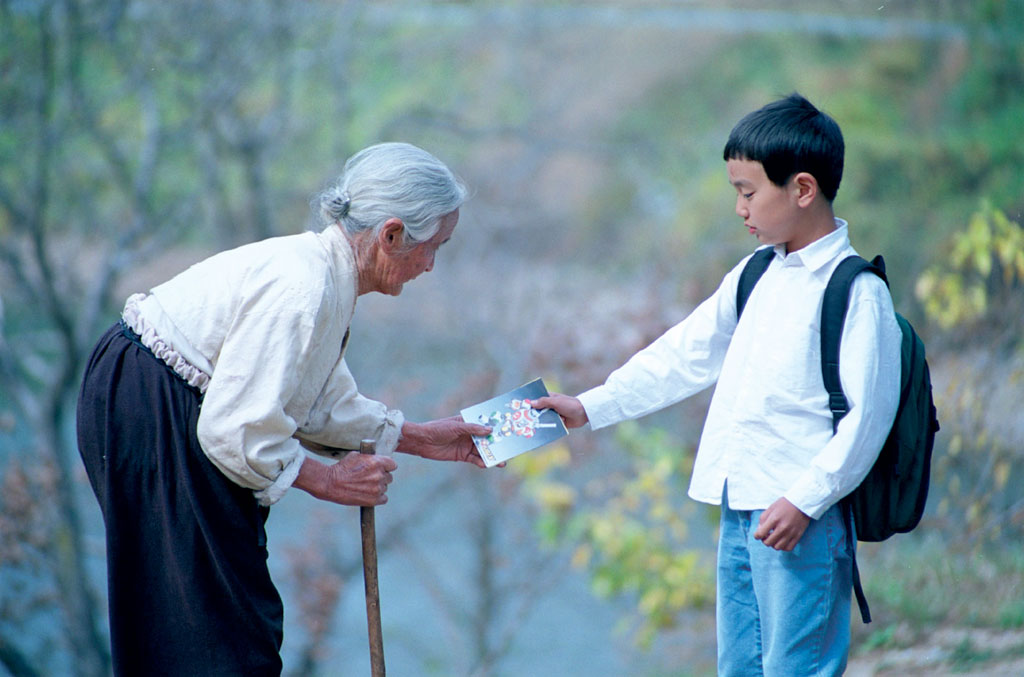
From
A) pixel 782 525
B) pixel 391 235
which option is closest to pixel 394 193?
pixel 391 235

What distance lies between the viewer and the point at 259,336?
5.45 ft

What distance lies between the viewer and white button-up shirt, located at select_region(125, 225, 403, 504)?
1656 millimetres

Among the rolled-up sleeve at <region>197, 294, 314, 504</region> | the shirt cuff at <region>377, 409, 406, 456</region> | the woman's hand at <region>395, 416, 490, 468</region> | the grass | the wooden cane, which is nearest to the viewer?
the rolled-up sleeve at <region>197, 294, 314, 504</region>

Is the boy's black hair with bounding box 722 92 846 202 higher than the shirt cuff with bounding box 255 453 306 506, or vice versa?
the boy's black hair with bounding box 722 92 846 202

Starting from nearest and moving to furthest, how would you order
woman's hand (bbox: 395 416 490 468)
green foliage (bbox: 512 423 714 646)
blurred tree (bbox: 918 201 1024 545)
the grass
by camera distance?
woman's hand (bbox: 395 416 490 468) → the grass → blurred tree (bbox: 918 201 1024 545) → green foliage (bbox: 512 423 714 646)

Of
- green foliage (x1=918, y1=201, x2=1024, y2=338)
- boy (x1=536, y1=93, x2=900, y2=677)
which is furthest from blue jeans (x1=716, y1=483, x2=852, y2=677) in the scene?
green foliage (x1=918, y1=201, x2=1024, y2=338)

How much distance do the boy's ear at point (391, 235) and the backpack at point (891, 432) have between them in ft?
2.80

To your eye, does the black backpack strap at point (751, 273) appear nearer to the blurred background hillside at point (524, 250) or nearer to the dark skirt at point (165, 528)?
the dark skirt at point (165, 528)

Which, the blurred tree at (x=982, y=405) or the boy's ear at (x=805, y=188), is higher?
the boy's ear at (x=805, y=188)

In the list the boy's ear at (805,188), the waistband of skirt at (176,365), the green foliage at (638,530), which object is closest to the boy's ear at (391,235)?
the waistband of skirt at (176,365)

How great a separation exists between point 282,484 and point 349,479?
0.17m

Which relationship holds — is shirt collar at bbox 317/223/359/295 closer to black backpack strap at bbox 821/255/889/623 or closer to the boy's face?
the boy's face

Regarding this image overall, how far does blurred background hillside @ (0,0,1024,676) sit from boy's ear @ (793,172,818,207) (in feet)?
5.98

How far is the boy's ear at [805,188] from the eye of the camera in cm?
179
